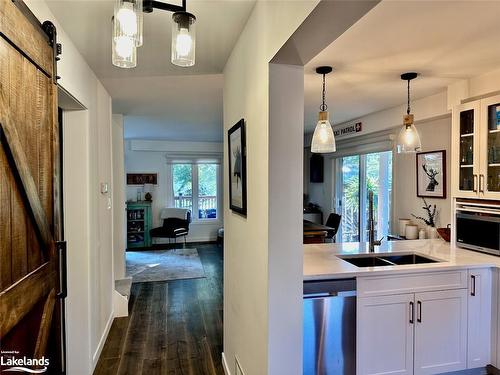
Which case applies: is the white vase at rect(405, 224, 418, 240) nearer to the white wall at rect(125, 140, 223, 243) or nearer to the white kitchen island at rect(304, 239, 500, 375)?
the white kitchen island at rect(304, 239, 500, 375)

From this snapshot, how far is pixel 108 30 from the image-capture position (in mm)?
1903

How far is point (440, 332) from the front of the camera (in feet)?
7.65

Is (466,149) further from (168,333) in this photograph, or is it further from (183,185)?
(183,185)

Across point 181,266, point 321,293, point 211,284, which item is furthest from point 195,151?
point 321,293

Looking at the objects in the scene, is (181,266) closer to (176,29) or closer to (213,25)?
(213,25)

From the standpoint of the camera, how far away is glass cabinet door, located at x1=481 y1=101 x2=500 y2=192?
255 centimetres

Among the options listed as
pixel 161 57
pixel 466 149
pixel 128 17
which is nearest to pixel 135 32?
pixel 128 17

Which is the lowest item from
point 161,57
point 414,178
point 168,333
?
point 168,333

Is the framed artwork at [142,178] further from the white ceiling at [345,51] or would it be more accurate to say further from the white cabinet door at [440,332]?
the white cabinet door at [440,332]

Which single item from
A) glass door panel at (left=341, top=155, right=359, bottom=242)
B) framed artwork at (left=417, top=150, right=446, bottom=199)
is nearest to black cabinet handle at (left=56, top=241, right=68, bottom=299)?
framed artwork at (left=417, top=150, right=446, bottom=199)

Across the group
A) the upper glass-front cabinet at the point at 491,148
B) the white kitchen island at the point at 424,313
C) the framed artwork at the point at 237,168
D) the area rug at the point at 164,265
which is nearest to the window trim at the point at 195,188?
the area rug at the point at 164,265

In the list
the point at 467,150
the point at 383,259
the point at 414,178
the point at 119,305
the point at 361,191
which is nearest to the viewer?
the point at 383,259

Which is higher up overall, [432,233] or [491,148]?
[491,148]

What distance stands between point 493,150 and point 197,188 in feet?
20.2
